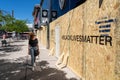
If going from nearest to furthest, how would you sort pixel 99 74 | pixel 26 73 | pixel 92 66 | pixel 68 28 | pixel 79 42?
1. pixel 99 74
2. pixel 92 66
3. pixel 79 42
4. pixel 26 73
5. pixel 68 28

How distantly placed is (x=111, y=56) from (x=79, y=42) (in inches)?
119

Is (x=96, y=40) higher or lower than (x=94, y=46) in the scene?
higher

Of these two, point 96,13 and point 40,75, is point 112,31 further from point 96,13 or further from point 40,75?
point 40,75

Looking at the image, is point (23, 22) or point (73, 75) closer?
point (73, 75)

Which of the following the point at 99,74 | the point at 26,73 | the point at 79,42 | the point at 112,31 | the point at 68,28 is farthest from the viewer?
the point at 68,28

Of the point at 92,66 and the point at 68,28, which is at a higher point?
the point at 68,28

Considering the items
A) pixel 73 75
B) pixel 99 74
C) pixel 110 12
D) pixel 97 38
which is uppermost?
pixel 110 12

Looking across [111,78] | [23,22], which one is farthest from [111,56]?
[23,22]

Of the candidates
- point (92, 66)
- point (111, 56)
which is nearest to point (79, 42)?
point (92, 66)

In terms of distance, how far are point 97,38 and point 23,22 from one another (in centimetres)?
5896

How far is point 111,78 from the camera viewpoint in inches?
192

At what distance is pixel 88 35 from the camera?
6.66 metres

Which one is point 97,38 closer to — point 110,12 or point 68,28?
point 110,12

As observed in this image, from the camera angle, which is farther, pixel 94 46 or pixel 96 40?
pixel 94 46
